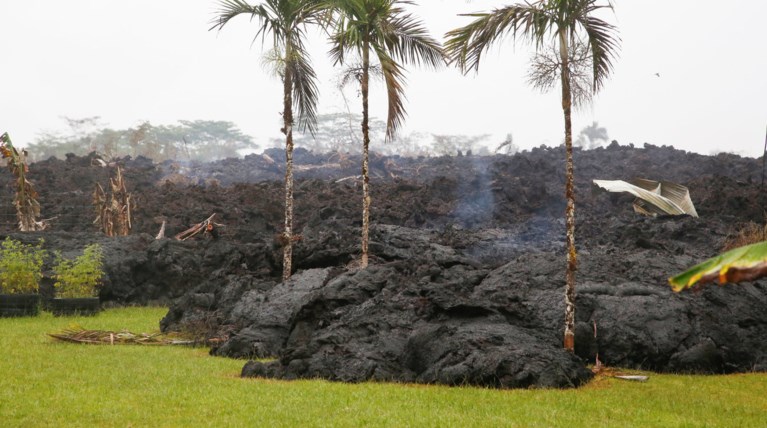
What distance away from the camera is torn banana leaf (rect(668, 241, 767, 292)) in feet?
14.4

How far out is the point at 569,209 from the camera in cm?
1152

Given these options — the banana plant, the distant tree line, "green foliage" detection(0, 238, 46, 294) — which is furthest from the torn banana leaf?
the distant tree line

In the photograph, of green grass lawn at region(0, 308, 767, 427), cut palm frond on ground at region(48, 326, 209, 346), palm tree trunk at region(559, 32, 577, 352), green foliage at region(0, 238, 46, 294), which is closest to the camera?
green grass lawn at region(0, 308, 767, 427)

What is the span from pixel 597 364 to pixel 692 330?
70.1 inches

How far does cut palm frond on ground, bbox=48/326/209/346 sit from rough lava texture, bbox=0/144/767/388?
0.73 meters

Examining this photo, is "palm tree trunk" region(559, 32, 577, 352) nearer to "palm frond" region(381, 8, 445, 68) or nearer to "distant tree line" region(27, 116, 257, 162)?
"palm frond" region(381, 8, 445, 68)

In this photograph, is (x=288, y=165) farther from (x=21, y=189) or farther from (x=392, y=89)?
(x=21, y=189)

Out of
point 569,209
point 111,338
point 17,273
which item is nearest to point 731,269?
→ point 569,209

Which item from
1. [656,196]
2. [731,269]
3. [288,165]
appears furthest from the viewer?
[656,196]

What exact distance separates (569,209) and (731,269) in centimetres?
709

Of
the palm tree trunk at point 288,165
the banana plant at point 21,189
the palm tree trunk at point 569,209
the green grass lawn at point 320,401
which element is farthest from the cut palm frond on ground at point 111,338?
the banana plant at point 21,189

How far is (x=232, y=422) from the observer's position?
26.6 feet

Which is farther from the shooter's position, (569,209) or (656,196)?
(656,196)

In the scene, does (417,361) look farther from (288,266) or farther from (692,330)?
(288,266)
